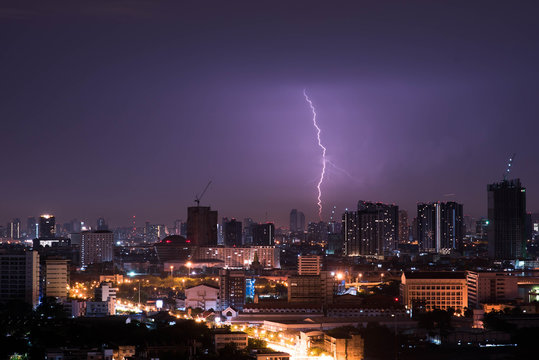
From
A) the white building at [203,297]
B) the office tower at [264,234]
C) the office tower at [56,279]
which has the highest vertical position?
the office tower at [264,234]

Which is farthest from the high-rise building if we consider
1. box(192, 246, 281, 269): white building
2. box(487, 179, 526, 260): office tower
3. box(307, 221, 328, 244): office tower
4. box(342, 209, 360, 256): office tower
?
box(307, 221, 328, 244): office tower

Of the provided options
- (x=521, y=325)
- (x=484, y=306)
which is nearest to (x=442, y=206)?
(x=484, y=306)

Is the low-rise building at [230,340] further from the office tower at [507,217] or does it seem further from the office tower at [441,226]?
the office tower at [441,226]

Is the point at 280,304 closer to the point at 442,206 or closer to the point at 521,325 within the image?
the point at 521,325

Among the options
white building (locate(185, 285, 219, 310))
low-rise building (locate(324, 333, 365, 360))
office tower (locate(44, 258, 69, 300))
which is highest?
office tower (locate(44, 258, 69, 300))

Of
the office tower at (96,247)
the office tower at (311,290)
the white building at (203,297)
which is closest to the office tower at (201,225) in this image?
the office tower at (96,247)

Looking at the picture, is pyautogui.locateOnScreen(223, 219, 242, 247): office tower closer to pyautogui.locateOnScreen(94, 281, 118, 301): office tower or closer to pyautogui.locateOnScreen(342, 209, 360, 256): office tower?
pyautogui.locateOnScreen(342, 209, 360, 256): office tower
